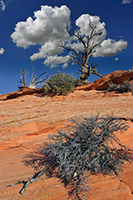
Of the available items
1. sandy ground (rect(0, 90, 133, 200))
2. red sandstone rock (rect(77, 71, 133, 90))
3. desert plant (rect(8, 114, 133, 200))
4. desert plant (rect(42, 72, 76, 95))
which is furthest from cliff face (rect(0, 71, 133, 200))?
red sandstone rock (rect(77, 71, 133, 90))

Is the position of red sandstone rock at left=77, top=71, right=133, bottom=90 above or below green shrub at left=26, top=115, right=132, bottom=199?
above

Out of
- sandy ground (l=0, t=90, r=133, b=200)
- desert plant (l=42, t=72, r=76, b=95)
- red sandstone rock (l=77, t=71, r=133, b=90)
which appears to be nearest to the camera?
sandy ground (l=0, t=90, r=133, b=200)

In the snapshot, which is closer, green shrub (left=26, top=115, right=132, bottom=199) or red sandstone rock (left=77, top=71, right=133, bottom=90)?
green shrub (left=26, top=115, right=132, bottom=199)

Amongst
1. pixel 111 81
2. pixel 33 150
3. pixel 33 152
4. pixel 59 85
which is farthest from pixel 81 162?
pixel 111 81

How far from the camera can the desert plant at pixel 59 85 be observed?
890cm

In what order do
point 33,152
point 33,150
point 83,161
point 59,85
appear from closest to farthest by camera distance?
point 83,161
point 33,152
point 33,150
point 59,85

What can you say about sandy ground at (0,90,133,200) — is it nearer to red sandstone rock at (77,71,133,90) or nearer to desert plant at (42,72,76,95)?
desert plant at (42,72,76,95)

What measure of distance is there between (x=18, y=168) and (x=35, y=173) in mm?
506

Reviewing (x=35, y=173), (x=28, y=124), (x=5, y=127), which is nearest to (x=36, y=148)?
(x=35, y=173)

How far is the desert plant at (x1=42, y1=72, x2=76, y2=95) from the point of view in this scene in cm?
890

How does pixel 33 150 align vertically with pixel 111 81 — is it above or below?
below

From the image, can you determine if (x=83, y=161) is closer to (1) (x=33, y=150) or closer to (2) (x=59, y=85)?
(1) (x=33, y=150)

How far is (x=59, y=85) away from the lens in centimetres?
923

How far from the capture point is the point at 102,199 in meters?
1.87
